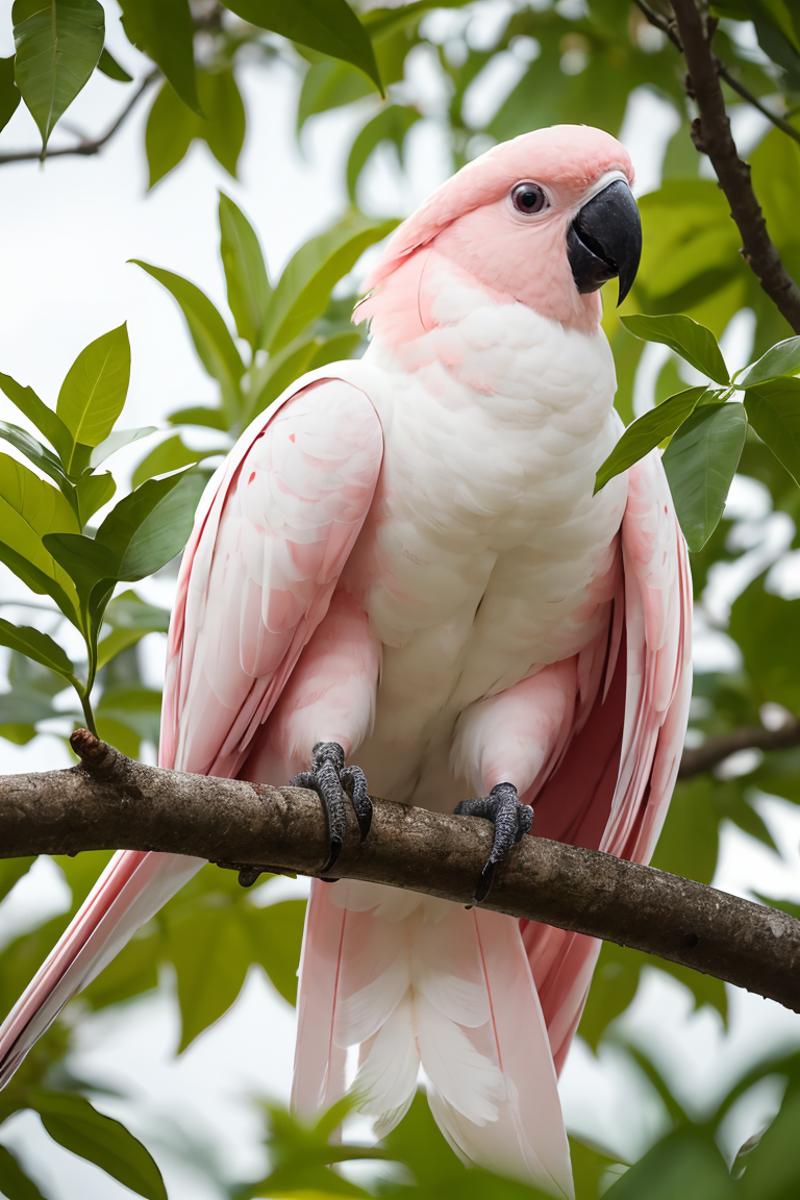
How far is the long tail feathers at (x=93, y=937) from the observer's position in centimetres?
184

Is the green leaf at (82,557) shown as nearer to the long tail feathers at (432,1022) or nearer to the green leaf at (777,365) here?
the green leaf at (777,365)

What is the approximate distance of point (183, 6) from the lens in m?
1.70

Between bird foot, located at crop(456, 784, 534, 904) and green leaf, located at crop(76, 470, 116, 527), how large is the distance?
726 millimetres

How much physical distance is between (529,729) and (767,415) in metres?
0.84

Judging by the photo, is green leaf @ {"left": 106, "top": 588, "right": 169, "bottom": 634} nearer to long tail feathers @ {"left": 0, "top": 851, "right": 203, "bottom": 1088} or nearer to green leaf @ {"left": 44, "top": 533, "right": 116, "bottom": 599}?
long tail feathers @ {"left": 0, "top": 851, "right": 203, "bottom": 1088}

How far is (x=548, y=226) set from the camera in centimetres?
226

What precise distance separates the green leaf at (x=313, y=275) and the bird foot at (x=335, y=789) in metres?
0.95

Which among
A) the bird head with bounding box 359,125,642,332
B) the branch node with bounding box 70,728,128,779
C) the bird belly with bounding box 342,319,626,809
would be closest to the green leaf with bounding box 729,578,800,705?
the bird belly with bounding box 342,319,626,809

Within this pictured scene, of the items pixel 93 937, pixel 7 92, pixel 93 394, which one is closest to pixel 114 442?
pixel 93 394

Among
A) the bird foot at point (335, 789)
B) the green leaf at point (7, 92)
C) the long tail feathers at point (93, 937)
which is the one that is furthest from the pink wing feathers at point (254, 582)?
the green leaf at point (7, 92)

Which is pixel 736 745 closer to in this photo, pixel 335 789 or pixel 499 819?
pixel 499 819

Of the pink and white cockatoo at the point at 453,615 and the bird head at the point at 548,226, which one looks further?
the bird head at the point at 548,226

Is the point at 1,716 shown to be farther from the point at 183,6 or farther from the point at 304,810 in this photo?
the point at 183,6

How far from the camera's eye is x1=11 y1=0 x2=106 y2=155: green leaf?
5.07 feet
